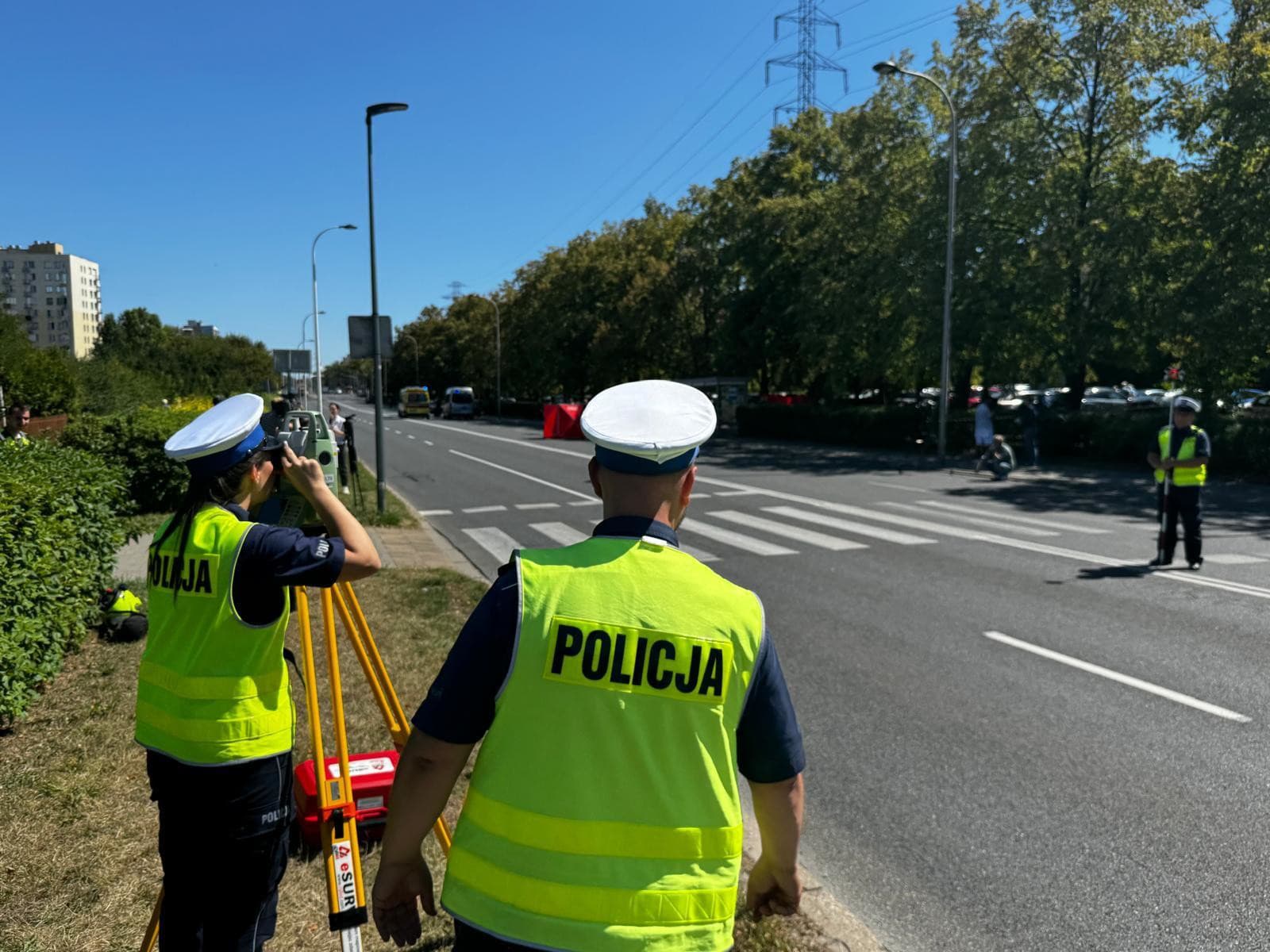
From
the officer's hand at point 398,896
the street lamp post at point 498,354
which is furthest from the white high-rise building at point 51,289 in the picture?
the officer's hand at point 398,896

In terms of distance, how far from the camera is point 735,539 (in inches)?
523

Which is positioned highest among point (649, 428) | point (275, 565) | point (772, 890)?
point (649, 428)

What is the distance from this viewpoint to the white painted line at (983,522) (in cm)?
1332

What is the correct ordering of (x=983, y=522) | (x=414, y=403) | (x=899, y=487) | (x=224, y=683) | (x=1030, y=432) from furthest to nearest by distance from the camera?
(x=414, y=403), (x=1030, y=432), (x=899, y=487), (x=983, y=522), (x=224, y=683)

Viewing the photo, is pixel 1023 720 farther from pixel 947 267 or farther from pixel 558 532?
pixel 947 267

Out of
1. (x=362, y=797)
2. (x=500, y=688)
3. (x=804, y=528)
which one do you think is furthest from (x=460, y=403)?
(x=500, y=688)

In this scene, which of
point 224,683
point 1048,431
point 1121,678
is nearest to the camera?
point 224,683

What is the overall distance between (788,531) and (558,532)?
348 centimetres

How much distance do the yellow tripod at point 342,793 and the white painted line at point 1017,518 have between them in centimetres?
1221

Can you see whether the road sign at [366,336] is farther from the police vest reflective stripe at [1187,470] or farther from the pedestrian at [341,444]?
the police vest reflective stripe at [1187,470]

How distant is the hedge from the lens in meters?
20.8

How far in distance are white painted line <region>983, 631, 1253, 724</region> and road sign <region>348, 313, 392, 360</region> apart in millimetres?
10790

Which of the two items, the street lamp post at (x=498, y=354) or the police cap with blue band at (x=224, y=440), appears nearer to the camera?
the police cap with blue band at (x=224, y=440)

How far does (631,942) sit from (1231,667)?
266 inches
